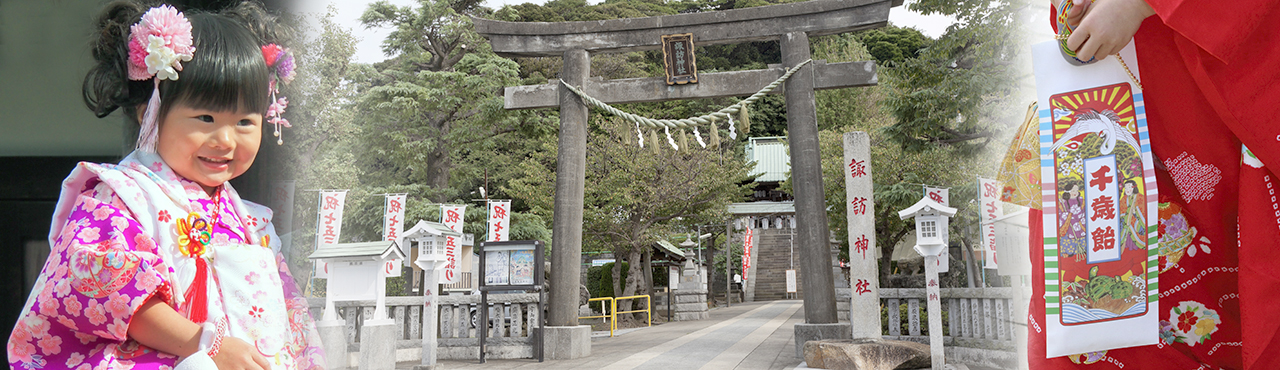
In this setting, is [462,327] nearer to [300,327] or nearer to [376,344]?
[376,344]

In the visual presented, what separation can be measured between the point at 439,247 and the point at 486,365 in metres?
1.40

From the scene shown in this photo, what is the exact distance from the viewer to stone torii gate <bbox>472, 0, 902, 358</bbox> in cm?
682

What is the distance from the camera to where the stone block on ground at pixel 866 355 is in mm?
5699

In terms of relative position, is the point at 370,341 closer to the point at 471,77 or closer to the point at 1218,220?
the point at 1218,220

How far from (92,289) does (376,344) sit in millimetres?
4776

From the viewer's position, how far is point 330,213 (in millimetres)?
8297

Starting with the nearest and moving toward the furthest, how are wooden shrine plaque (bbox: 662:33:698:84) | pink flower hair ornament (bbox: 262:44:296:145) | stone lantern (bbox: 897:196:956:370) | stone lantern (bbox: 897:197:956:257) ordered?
1. pink flower hair ornament (bbox: 262:44:296:145)
2. stone lantern (bbox: 897:196:956:370)
3. stone lantern (bbox: 897:197:956:257)
4. wooden shrine plaque (bbox: 662:33:698:84)

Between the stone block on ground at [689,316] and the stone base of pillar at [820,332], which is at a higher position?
the stone base of pillar at [820,332]

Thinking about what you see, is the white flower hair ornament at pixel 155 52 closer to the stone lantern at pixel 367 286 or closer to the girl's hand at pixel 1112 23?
the girl's hand at pixel 1112 23

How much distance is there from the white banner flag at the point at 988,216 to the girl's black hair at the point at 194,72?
6408mm

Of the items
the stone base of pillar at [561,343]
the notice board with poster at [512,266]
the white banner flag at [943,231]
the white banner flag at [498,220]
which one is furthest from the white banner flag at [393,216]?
the white banner flag at [943,231]

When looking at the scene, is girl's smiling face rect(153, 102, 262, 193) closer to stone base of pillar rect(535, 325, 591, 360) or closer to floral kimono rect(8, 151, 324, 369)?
floral kimono rect(8, 151, 324, 369)

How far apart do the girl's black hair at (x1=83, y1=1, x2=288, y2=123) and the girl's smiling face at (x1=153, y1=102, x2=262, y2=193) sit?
0.07 ft

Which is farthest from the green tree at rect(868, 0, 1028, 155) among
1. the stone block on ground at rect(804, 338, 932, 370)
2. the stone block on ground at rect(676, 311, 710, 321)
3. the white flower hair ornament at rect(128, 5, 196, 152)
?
the stone block on ground at rect(676, 311, 710, 321)
